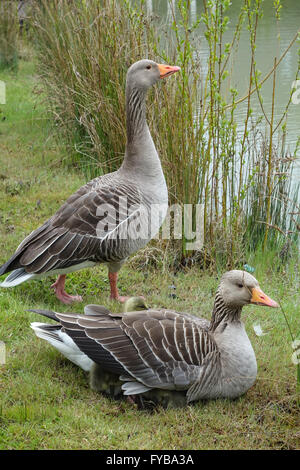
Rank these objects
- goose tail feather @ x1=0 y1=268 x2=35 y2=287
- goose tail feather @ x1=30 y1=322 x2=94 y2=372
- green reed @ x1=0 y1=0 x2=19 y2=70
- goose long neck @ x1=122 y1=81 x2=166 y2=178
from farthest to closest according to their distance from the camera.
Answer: green reed @ x1=0 y1=0 x2=19 y2=70, goose long neck @ x1=122 y1=81 x2=166 y2=178, goose tail feather @ x1=0 y1=268 x2=35 y2=287, goose tail feather @ x1=30 y1=322 x2=94 y2=372

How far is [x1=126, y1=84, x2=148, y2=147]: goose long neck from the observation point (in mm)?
5328

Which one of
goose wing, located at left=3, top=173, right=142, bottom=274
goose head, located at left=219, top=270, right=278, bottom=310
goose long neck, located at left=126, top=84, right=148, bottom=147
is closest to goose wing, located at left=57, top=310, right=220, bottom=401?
goose head, located at left=219, top=270, right=278, bottom=310

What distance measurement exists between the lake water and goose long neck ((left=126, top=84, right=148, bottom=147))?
1.80 metres

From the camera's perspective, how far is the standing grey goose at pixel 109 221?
16.3 ft

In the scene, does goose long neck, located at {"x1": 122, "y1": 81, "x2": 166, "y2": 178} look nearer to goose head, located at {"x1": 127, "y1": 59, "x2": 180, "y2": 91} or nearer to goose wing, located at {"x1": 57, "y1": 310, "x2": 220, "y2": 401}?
goose head, located at {"x1": 127, "y1": 59, "x2": 180, "y2": 91}

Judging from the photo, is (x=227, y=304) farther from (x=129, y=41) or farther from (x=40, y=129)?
(x=40, y=129)

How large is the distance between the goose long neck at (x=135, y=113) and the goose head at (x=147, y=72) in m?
0.08

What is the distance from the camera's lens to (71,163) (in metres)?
→ 8.77

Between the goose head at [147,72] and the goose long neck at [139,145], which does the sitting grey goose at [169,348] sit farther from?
the goose head at [147,72]

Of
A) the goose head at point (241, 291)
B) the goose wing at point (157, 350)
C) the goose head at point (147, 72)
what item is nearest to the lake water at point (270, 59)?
the goose head at point (147, 72)

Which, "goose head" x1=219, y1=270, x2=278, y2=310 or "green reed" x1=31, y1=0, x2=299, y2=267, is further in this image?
"green reed" x1=31, y1=0, x2=299, y2=267


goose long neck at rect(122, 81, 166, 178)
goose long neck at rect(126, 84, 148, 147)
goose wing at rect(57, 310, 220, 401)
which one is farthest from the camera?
goose long neck at rect(126, 84, 148, 147)

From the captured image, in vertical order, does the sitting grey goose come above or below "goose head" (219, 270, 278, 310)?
below
